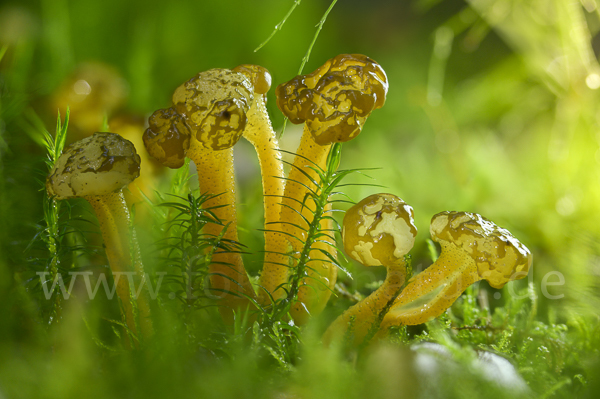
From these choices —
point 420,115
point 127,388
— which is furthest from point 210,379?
point 420,115

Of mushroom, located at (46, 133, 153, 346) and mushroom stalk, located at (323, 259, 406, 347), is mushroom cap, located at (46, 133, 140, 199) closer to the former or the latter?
mushroom, located at (46, 133, 153, 346)

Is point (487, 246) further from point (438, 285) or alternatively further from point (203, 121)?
point (203, 121)

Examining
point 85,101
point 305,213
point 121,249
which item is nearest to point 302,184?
point 305,213

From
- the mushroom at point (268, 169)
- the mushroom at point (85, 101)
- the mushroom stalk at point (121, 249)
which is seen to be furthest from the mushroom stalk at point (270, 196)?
the mushroom at point (85, 101)

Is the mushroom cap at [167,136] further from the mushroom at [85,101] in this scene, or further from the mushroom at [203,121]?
the mushroom at [85,101]

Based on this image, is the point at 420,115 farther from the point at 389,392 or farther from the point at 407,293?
the point at 389,392

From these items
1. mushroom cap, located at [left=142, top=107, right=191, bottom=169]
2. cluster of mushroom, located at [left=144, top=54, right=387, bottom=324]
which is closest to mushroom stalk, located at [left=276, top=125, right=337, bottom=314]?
cluster of mushroom, located at [left=144, top=54, right=387, bottom=324]

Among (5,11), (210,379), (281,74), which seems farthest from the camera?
(281,74)
